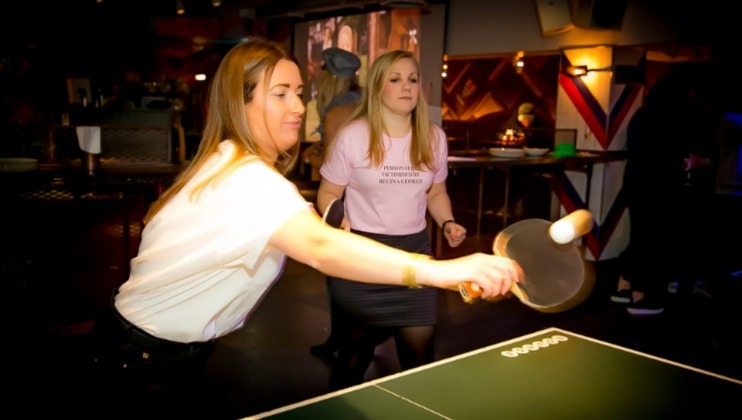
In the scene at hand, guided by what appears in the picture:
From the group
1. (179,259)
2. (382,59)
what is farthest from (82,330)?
(179,259)

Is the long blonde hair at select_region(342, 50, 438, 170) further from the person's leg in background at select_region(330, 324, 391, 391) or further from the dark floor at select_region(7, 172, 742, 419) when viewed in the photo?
the dark floor at select_region(7, 172, 742, 419)

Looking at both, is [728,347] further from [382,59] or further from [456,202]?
[456,202]

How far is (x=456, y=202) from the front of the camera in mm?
6738

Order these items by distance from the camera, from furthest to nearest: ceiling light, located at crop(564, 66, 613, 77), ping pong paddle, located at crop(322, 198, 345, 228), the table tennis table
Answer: ceiling light, located at crop(564, 66, 613, 77) → ping pong paddle, located at crop(322, 198, 345, 228) → the table tennis table

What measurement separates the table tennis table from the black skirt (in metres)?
0.91

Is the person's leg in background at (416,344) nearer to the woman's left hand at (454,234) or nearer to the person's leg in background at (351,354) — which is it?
the person's leg in background at (351,354)

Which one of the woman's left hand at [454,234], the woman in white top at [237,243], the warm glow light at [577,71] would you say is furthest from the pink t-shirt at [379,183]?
the warm glow light at [577,71]

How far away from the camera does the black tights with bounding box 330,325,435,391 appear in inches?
105

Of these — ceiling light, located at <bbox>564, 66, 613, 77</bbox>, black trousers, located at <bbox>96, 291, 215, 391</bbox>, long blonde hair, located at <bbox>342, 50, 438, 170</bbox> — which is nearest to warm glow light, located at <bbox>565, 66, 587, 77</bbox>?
ceiling light, located at <bbox>564, 66, 613, 77</bbox>

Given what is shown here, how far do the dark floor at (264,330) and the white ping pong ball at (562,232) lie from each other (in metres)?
2.02

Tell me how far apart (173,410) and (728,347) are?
128 inches

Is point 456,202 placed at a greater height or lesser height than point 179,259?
lesser

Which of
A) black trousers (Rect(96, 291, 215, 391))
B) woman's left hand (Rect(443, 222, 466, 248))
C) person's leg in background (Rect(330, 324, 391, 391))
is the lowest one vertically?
person's leg in background (Rect(330, 324, 391, 391))

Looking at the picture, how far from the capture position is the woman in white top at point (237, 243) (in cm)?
138
